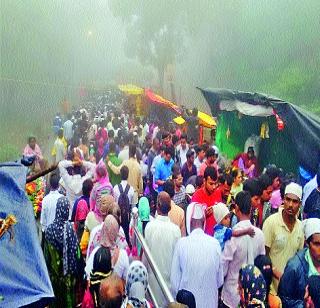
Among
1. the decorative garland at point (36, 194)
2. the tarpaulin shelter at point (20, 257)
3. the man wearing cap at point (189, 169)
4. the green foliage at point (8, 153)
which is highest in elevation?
the tarpaulin shelter at point (20, 257)

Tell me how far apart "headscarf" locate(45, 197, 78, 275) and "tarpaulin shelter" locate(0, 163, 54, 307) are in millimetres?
1141

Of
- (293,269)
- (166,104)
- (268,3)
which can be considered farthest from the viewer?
(268,3)

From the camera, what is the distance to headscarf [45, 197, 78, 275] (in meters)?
4.76

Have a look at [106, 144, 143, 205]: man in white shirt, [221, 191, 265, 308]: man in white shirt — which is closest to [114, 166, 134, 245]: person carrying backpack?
[106, 144, 143, 205]: man in white shirt

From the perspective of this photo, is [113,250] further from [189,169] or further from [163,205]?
[189,169]

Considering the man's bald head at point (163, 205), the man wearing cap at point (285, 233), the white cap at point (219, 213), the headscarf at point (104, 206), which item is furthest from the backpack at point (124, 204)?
the man wearing cap at point (285, 233)

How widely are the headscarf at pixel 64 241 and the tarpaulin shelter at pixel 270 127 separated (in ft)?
14.6

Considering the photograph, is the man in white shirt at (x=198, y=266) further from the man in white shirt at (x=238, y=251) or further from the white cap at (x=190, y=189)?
the white cap at (x=190, y=189)

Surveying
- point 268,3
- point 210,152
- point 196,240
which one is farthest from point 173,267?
point 268,3

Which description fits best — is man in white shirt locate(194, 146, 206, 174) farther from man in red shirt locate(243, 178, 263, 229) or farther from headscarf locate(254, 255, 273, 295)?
headscarf locate(254, 255, 273, 295)

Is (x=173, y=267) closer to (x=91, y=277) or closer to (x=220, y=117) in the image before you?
(x=91, y=277)

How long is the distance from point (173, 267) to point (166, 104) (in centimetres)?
1655

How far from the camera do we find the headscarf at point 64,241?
15.6 ft

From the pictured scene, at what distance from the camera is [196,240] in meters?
4.54
